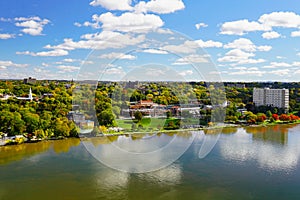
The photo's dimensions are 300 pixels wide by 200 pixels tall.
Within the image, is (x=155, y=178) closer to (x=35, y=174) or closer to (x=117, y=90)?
(x=35, y=174)

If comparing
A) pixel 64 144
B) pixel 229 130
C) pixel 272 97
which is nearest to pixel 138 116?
pixel 64 144

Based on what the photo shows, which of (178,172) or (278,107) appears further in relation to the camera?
(278,107)

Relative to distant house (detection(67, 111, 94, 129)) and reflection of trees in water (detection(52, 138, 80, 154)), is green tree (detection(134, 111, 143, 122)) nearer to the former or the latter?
distant house (detection(67, 111, 94, 129))

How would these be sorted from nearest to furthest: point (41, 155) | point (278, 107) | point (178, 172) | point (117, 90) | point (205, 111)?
1. point (178, 172)
2. point (41, 155)
3. point (117, 90)
4. point (205, 111)
5. point (278, 107)

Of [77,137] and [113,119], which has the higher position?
[113,119]

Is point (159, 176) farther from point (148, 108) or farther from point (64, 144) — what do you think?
point (148, 108)

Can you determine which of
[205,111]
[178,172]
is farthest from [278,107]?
[178,172]
